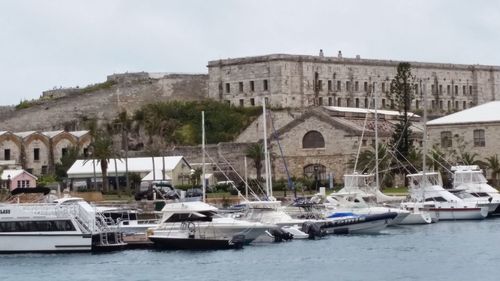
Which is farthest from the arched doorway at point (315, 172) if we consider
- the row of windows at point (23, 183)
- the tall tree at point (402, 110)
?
the row of windows at point (23, 183)

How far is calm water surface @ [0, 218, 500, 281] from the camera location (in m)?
58.9

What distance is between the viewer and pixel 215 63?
127188mm

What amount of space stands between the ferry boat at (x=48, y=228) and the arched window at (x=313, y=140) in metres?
46.4

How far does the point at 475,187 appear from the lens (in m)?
93.0

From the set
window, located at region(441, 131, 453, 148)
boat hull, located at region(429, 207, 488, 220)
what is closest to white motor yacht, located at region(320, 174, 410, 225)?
boat hull, located at region(429, 207, 488, 220)

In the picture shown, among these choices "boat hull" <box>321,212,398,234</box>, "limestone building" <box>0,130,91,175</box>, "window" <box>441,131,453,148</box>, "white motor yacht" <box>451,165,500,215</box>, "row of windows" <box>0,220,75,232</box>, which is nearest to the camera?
"row of windows" <box>0,220,75,232</box>

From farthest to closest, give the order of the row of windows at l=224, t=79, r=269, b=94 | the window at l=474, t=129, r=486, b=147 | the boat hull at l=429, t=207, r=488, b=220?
the row of windows at l=224, t=79, r=269, b=94, the window at l=474, t=129, r=486, b=147, the boat hull at l=429, t=207, r=488, b=220

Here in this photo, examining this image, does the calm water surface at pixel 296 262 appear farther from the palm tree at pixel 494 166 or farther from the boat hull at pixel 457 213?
the palm tree at pixel 494 166

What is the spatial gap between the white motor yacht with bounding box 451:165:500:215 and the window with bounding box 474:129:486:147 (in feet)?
48.6

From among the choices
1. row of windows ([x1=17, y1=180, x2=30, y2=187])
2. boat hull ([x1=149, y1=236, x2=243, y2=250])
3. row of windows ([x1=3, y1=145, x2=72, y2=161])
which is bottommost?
boat hull ([x1=149, y1=236, x2=243, y2=250])

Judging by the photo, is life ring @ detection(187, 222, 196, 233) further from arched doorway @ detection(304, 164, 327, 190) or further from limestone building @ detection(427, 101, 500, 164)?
limestone building @ detection(427, 101, 500, 164)

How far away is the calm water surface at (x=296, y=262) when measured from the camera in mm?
58906

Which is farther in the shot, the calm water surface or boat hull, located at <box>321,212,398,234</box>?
boat hull, located at <box>321,212,398,234</box>

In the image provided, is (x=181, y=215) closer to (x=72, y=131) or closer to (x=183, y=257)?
(x=183, y=257)
